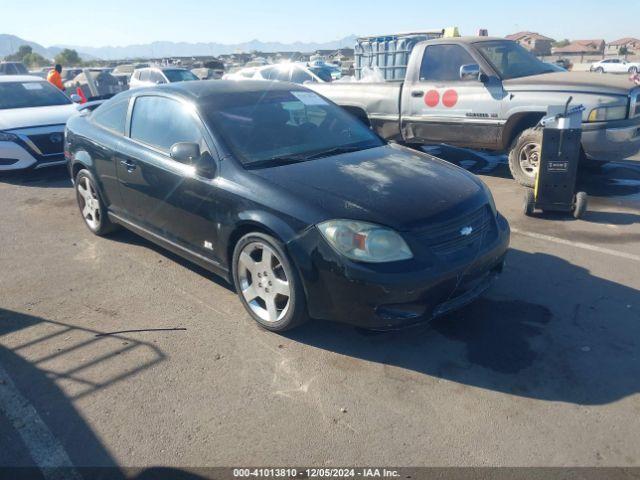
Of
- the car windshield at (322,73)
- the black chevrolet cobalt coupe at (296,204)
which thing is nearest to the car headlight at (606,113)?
the black chevrolet cobalt coupe at (296,204)

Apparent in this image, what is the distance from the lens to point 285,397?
306 cm

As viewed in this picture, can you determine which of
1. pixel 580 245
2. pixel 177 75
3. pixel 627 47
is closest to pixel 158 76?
pixel 177 75

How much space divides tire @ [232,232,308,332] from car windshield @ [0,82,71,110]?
7.43 meters

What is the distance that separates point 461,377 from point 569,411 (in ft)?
1.98

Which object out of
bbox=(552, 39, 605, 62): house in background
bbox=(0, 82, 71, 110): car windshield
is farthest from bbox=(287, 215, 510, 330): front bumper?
bbox=(552, 39, 605, 62): house in background

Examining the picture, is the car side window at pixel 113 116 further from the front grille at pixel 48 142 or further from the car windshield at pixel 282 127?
the front grille at pixel 48 142

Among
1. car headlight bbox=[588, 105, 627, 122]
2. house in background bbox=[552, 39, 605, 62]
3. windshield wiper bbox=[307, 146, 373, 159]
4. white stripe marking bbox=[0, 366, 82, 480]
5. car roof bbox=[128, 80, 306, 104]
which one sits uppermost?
house in background bbox=[552, 39, 605, 62]

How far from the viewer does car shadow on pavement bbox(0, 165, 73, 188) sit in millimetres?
8273

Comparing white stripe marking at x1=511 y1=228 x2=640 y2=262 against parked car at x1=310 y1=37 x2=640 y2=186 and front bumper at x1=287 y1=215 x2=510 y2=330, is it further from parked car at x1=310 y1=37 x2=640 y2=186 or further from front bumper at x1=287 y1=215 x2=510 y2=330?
front bumper at x1=287 y1=215 x2=510 y2=330

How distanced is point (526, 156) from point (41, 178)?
758 cm

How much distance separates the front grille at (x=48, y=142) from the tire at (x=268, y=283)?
19.7 feet

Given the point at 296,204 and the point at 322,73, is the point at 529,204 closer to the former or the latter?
the point at 296,204

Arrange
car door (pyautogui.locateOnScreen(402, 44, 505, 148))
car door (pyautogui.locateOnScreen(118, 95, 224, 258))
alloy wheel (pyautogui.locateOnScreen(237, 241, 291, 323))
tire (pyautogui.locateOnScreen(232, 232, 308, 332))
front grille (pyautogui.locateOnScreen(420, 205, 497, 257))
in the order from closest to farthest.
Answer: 1. front grille (pyautogui.locateOnScreen(420, 205, 497, 257))
2. tire (pyautogui.locateOnScreen(232, 232, 308, 332))
3. alloy wheel (pyautogui.locateOnScreen(237, 241, 291, 323))
4. car door (pyautogui.locateOnScreen(118, 95, 224, 258))
5. car door (pyautogui.locateOnScreen(402, 44, 505, 148))

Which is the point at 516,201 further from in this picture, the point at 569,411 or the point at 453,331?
the point at 569,411
